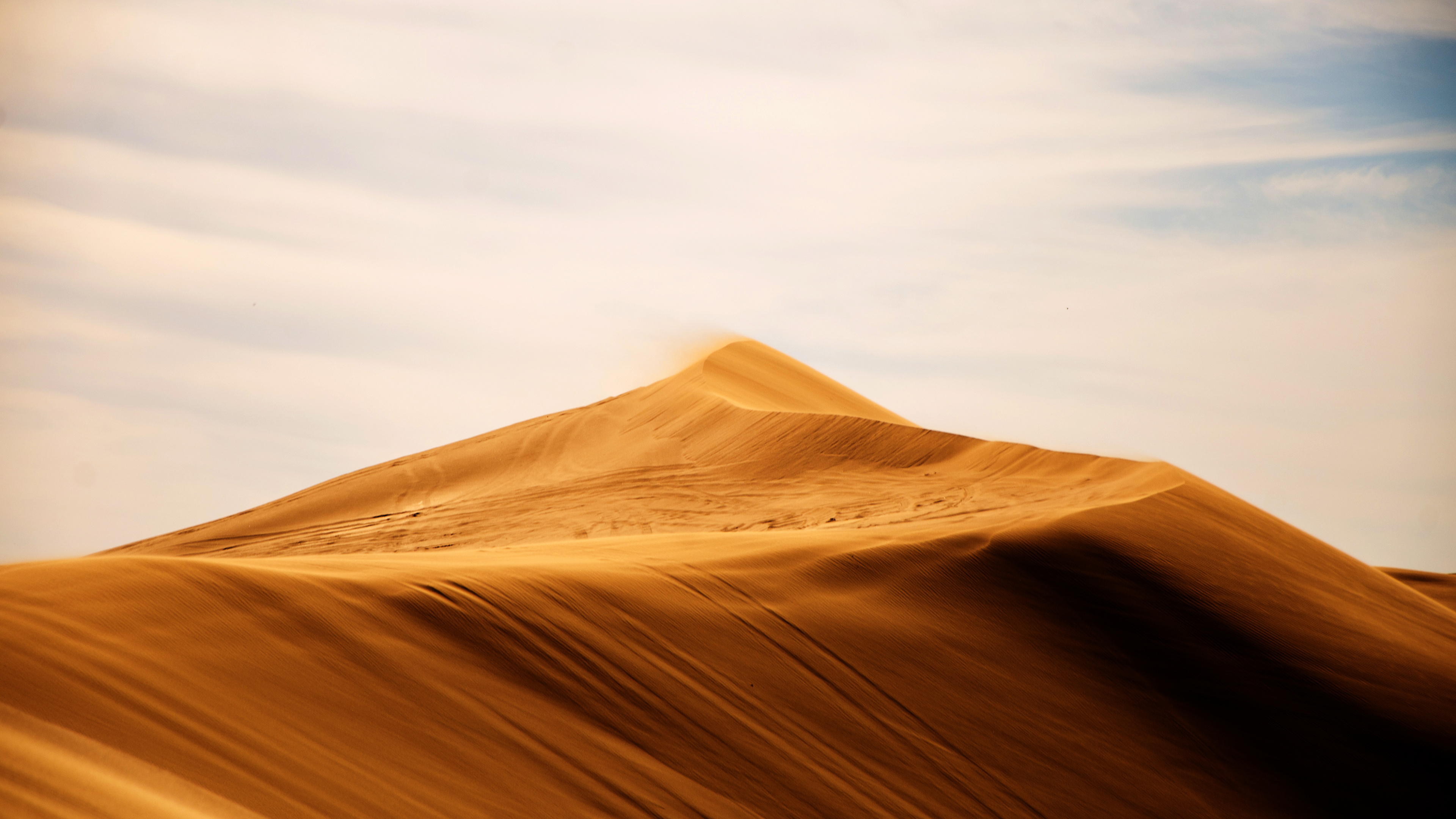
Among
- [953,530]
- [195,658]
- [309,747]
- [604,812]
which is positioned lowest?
[604,812]

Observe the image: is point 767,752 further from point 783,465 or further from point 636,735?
point 783,465

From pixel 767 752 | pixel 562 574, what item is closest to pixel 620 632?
pixel 562 574

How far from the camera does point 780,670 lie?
708 cm

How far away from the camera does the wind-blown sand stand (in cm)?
471

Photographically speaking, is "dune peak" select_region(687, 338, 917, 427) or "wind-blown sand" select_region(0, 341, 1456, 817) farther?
"dune peak" select_region(687, 338, 917, 427)

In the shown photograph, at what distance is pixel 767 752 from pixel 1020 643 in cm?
271

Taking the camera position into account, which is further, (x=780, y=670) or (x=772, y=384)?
(x=772, y=384)

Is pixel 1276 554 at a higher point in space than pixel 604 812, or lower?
higher

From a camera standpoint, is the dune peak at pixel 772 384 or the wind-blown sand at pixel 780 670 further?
the dune peak at pixel 772 384

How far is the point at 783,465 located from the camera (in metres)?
14.1

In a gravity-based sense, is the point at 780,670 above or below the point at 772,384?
below

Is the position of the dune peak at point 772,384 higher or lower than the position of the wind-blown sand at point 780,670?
higher

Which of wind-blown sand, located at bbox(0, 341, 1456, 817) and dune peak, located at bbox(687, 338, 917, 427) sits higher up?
dune peak, located at bbox(687, 338, 917, 427)

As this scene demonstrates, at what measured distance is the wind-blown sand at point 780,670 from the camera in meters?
4.71
